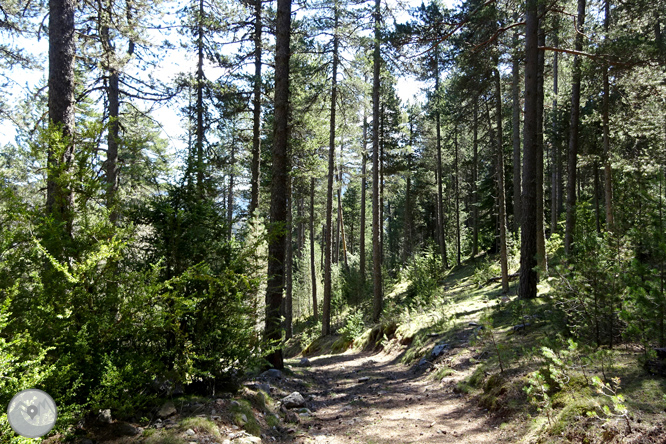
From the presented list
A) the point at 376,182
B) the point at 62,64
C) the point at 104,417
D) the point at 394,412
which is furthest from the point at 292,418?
the point at 376,182

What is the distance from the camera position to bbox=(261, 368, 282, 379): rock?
7.11 metres

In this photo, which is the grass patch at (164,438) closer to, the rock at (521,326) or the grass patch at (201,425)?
the grass patch at (201,425)

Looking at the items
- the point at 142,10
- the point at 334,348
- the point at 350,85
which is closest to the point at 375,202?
the point at 350,85

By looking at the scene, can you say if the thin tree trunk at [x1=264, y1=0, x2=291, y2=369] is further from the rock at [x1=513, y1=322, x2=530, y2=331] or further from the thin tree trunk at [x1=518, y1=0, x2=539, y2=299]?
the thin tree trunk at [x1=518, y1=0, x2=539, y2=299]

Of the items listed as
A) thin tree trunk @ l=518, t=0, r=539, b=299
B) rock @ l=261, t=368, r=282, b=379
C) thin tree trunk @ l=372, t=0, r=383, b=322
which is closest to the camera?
rock @ l=261, t=368, r=282, b=379

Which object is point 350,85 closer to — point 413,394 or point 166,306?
point 413,394

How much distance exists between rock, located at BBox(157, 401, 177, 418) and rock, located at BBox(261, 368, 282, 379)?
3139mm

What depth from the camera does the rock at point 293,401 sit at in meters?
5.92

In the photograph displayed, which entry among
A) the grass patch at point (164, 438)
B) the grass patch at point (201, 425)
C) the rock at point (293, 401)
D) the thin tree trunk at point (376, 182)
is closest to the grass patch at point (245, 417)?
the grass patch at point (201, 425)

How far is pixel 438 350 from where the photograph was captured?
8617mm

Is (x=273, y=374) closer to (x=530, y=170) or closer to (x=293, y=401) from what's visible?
(x=293, y=401)

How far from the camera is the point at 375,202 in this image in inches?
567

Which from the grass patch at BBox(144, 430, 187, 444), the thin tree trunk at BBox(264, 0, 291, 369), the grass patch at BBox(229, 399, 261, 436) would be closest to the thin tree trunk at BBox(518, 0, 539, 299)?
the thin tree trunk at BBox(264, 0, 291, 369)

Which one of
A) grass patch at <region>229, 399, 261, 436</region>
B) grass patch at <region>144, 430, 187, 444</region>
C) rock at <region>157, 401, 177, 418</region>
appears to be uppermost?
rock at <region>157, 401, 177, 418</region>
